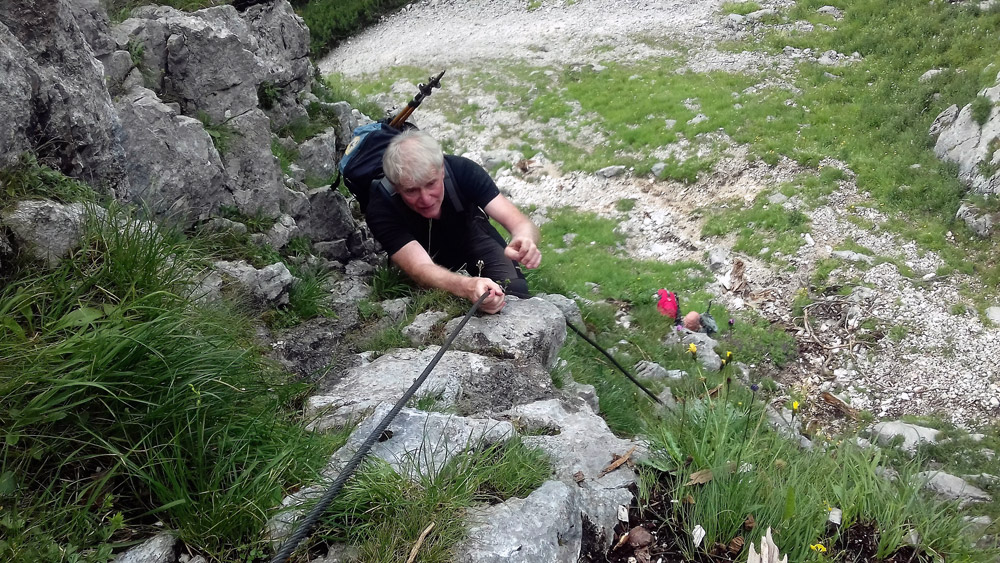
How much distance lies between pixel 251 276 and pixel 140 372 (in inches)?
90.4

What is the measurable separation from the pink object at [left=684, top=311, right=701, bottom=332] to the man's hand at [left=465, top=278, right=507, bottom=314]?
6234 mm

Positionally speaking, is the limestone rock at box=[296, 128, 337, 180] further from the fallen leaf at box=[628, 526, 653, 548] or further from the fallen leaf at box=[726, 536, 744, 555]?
the fallen leaf at box=[726, 536, 744, 555]

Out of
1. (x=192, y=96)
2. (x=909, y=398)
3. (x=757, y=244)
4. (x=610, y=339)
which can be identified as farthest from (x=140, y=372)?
(x=757, y=244)

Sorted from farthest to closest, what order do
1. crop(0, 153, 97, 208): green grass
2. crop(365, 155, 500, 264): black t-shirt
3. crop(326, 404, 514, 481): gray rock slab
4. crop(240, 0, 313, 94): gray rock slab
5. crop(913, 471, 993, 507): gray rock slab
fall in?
1. crop(240, 0, 313, 94): gray rock slab
2. crop(913, 471, 993, 507): gray rock slab
3. crop(365, 155, 500, 264): black t-shirt
4. crop(0, 153, 97, 208): green grass
5. crop(326, 404, 514, 481): gray rock slab

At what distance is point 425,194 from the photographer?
4.97m

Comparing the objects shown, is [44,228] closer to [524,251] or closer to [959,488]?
[524,251]

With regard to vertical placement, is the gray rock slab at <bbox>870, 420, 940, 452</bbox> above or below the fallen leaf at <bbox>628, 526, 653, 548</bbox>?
below

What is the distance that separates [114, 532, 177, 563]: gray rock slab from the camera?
7.24 ft

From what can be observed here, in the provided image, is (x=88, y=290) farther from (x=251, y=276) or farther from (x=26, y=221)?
(x=251, y=276)

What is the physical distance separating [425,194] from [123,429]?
10.0 feet

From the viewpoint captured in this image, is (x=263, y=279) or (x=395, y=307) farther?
(x=395, y=307)

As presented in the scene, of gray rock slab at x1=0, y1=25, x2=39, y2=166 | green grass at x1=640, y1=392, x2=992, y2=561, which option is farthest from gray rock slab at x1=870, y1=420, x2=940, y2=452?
gray rock slab at x1=0, y1=25, x2=39, y2=166

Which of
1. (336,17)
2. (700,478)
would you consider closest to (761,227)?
(700,478)

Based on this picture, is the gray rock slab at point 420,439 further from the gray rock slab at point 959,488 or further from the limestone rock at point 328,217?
the gray rock slab at point 959,488
